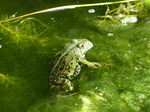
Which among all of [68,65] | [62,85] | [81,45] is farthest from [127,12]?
[62,85]

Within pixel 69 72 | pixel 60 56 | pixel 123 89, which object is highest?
pixel 60 56

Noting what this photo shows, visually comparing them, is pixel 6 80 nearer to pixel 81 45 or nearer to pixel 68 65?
pixel 68 65

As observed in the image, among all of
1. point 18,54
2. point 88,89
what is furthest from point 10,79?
point 88,89

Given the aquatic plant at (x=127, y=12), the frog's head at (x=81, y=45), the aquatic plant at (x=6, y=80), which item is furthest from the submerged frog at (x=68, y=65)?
the aquatic plant at (x=127, y=12)

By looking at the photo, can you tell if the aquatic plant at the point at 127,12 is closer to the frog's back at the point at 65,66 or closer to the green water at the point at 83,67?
the green water at the point at 83,67

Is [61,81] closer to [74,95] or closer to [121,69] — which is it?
[74,95]

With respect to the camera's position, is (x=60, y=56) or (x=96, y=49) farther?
(x=96, y=49)

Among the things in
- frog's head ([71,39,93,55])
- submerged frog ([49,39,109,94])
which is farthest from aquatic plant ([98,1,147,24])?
submerged frog ([49,39,109,94])

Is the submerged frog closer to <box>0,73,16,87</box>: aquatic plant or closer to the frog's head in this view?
the frog's head
